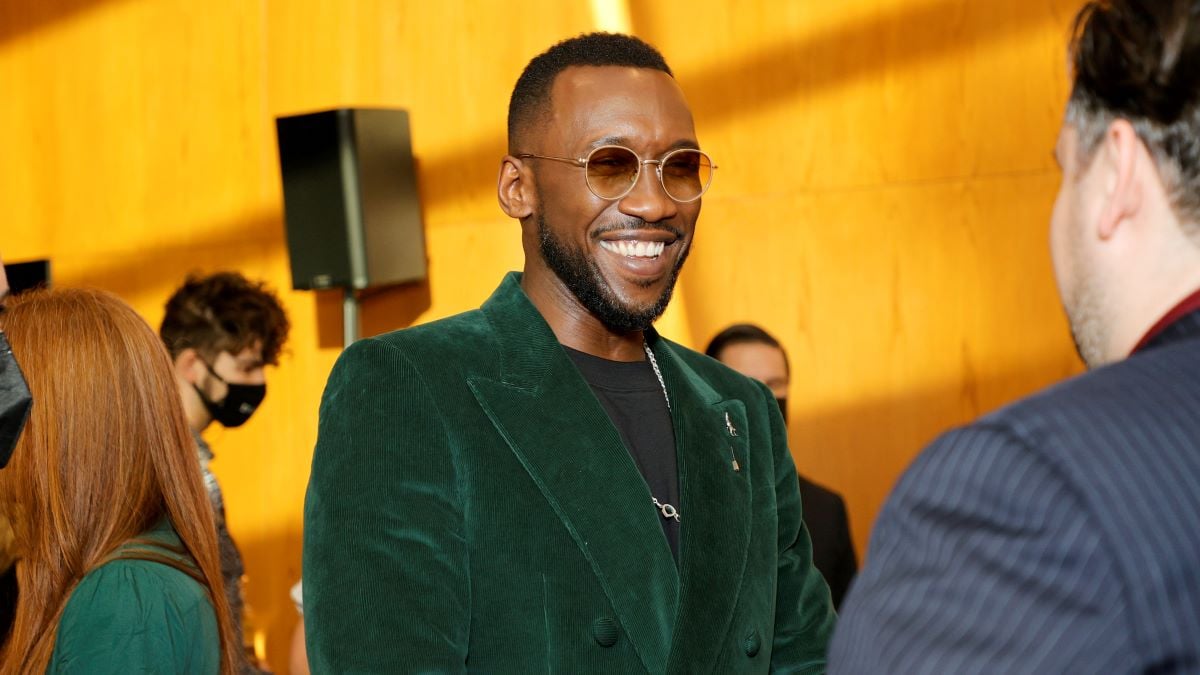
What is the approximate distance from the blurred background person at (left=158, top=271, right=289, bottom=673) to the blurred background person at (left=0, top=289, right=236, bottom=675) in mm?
1822

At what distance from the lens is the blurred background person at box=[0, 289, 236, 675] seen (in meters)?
1.85

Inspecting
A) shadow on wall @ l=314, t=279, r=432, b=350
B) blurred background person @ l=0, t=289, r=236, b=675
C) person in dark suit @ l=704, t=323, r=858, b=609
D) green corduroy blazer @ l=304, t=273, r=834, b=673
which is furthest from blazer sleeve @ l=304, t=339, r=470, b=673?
shadow on wall @ l=314, t=279, r=432, b=350

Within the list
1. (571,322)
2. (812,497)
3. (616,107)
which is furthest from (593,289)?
(812,497)

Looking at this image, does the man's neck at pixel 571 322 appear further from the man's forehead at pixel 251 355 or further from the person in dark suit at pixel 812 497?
the man's forehead at pixel 251 355

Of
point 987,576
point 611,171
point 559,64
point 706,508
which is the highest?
point 559,64

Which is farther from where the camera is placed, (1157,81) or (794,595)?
(794,595)

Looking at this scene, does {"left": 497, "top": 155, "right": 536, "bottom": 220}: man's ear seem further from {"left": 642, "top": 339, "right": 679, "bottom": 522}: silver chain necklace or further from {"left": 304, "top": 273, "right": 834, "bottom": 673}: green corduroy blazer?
{"left": 642, "top": 339, "right": 679, "bottom": 522}: silver chain necklace

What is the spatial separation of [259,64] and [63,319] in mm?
3921

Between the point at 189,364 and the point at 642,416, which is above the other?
the point at 642,416

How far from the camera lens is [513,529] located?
1.76 metres

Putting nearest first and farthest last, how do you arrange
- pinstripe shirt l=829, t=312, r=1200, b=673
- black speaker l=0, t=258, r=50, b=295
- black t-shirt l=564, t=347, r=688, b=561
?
pinstripe shirt l=829, t=312, r=1200, b=673 < black t-shirt l=564, t=347, r=688, b=561 < black speaker l=0, t=258, r=50, b=295

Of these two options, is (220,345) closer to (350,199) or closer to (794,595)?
(350,199)

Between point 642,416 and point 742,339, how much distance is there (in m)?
1.90

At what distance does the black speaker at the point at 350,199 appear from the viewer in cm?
494
